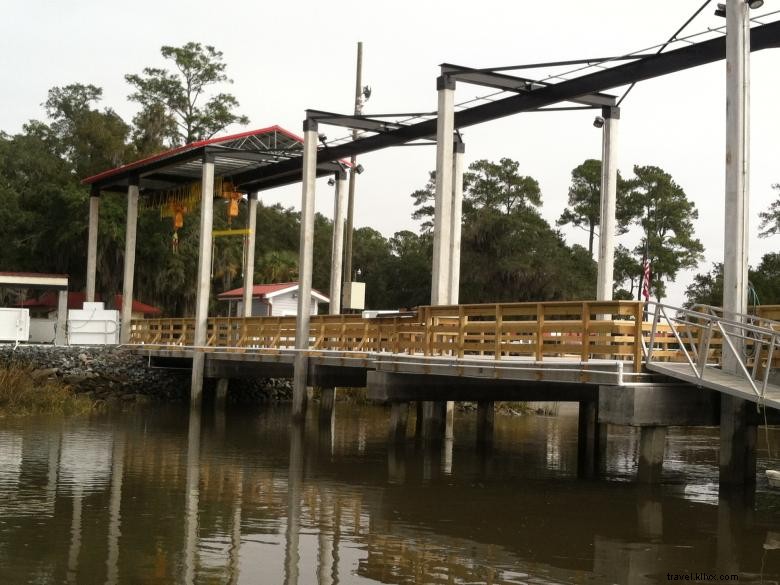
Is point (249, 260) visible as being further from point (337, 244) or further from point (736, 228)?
point (736, 228)

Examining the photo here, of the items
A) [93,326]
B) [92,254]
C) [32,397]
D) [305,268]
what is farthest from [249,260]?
[32,397]

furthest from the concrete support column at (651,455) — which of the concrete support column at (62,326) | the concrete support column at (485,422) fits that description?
the concrete support column at (62,326)

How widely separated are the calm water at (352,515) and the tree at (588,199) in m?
41.5

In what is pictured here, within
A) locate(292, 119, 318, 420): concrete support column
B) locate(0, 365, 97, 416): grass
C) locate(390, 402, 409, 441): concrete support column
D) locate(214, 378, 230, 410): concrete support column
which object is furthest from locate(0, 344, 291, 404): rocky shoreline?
locate(390, 402, 409, 441): concrete support column

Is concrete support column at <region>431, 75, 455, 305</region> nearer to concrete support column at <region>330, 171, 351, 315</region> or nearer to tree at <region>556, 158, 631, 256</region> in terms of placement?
concrete support column at <region>330, 171, 351, 315</region>

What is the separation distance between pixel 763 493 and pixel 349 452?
8.04 m

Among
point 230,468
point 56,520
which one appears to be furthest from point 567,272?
point 56,520

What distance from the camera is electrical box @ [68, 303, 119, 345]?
36.0 meters

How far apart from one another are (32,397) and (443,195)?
12.2 metres

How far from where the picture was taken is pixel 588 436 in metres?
22.4

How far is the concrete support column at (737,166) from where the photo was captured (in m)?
15.8

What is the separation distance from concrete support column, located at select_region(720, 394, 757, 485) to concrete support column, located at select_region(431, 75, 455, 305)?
289 inches

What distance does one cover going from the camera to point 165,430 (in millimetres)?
24641

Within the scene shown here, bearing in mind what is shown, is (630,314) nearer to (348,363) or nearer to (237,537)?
(237,537)
